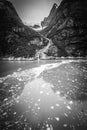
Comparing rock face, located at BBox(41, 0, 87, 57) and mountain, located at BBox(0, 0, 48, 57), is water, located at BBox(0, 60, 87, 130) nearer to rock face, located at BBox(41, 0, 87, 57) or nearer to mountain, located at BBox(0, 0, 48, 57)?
mountain, located at BBox(0, 0, 48, 57)

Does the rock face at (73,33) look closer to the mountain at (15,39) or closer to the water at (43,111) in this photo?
the mountain at (15,39)

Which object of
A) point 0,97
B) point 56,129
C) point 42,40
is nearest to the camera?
point 56,129

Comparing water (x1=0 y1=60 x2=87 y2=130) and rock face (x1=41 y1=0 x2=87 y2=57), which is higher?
rock face (x1=41 y1=0 x2=87 y2=57)

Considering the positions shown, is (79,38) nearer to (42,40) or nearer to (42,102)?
(42,40)

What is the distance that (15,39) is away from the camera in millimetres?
72688

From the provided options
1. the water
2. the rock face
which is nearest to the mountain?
the rock face

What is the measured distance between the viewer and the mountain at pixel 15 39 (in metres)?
67.1

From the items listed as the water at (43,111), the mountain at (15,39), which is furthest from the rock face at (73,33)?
the water at (43,111)

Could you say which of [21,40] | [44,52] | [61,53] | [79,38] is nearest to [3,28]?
[21,40]

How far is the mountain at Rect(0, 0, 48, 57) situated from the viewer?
220 feet

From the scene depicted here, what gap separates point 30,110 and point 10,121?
1.81 meters

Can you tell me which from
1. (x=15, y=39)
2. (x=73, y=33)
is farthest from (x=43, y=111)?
(x=73, y=33)

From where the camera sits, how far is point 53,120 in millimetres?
6164

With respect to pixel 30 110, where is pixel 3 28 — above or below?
above
